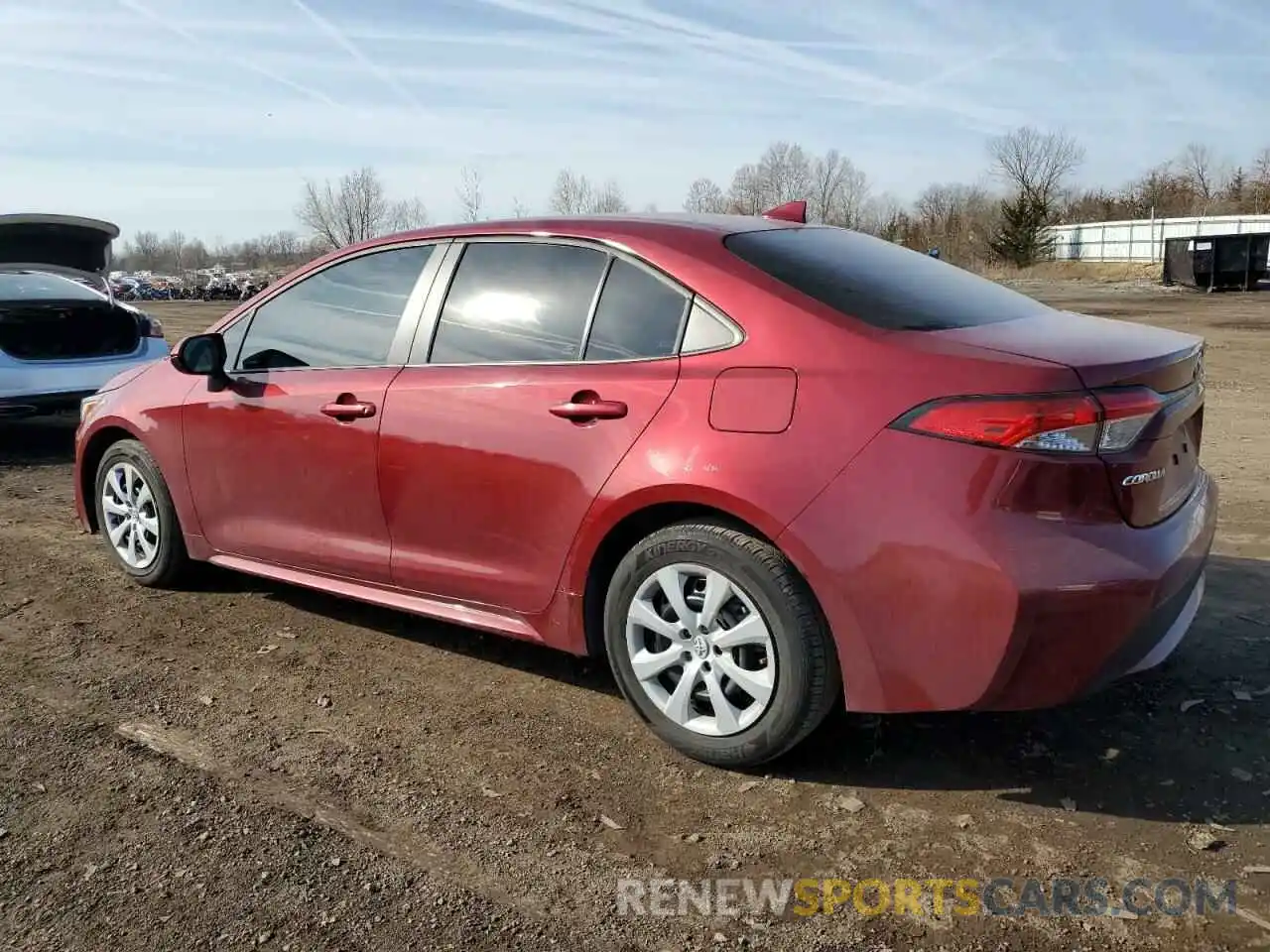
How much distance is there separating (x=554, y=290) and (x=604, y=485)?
2.42 feet

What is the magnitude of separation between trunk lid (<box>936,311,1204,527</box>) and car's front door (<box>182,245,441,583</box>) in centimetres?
201

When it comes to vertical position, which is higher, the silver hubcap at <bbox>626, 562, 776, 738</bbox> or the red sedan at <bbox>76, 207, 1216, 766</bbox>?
the red sedan at <bbox>76, 207, 1216, 766</bbox>

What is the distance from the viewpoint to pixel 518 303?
358 centimetres

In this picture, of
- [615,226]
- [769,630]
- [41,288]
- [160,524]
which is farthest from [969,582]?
[41,288]

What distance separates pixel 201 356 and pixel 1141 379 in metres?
3.39

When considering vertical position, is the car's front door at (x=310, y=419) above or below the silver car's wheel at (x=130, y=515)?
above

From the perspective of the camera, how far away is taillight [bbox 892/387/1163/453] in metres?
2.63

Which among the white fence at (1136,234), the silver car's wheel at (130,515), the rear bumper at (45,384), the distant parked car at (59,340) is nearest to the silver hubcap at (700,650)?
the silver car's wheel at (130,515)

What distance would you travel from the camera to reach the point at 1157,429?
2.79m

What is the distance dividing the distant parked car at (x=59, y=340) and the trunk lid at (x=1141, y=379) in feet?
20.2

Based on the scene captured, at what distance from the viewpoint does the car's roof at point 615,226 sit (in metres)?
3.41

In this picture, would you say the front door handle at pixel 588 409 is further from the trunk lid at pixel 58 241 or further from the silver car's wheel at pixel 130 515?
the trunk lid at pixel 58 241

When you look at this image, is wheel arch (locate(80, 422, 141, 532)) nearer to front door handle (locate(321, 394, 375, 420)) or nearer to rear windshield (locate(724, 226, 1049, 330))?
front door handle (locate(321, 394, 375, 420))

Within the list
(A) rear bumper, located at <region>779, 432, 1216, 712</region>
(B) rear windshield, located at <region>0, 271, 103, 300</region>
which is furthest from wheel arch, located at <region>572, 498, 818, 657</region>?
(B) rear windshield, located at <region>0, 271, 103, 300</region>
